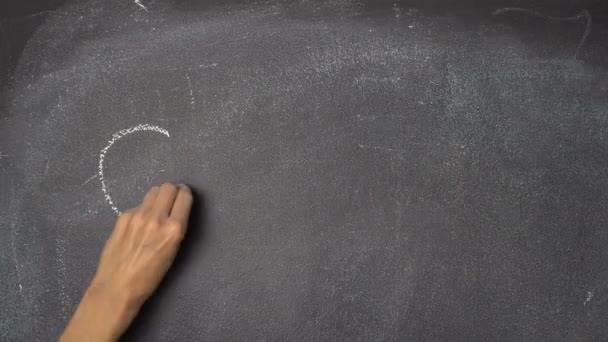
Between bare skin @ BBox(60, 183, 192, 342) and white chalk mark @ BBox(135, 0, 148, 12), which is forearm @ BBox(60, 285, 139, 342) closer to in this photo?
bare skin @ BBox(60, 183, 192, 342)

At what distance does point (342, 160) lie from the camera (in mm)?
1180

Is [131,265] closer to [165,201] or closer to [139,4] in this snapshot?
[165,201]

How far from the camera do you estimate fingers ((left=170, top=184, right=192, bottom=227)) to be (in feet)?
3.77

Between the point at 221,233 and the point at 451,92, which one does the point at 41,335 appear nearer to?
the point at 221,233

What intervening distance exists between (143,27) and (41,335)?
58 centimetres

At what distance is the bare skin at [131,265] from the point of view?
3.72ft

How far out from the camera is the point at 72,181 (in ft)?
3.92

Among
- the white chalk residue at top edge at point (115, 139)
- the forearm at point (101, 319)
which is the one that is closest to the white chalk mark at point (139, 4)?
the white chalk residue at top edge at point (115, 139)

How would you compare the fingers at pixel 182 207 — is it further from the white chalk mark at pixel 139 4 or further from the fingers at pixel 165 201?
the white chalk mark at pixel 139 4

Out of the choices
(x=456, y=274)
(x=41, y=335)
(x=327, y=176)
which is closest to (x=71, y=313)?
(x=41, y=335)

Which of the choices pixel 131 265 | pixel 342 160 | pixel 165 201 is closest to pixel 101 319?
pixel 131 265

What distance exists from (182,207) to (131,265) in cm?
13

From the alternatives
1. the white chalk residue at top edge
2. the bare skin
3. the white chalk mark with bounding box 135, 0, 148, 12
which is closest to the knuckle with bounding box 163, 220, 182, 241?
the bare skin

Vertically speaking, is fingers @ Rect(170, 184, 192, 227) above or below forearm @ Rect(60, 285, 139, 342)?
above
